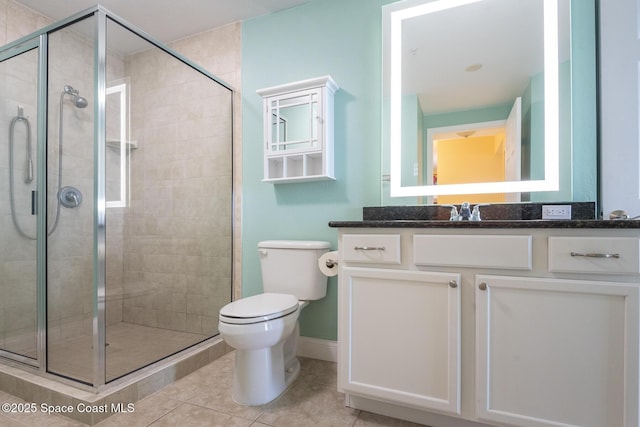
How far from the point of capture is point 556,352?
1062 mm

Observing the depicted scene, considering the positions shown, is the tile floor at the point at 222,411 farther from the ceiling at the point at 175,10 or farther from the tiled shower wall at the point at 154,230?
the ceiling at the point at 175,10

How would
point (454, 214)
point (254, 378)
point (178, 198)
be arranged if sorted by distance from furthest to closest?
point (178, 198) < point (454, 214) < point (254, 378)

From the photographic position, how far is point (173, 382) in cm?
170

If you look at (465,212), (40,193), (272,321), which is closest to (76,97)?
(40,193)

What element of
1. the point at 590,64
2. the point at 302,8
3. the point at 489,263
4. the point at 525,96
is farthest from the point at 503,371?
the point at 302,8

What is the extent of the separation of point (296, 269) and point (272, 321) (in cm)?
46

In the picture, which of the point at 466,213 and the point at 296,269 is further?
the point at 296,269

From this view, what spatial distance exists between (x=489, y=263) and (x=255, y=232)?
1.54 m

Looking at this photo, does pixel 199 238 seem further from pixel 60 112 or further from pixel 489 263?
pixel 489 263

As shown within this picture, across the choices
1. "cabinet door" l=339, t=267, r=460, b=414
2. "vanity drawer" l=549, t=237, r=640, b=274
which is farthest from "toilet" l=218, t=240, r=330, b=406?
"vanity drawer" l=549, t=237, r=640, b=274

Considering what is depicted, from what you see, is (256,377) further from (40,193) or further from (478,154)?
(478,154)

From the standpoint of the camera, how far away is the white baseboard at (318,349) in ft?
6.49

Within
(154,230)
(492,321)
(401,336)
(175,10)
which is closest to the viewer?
(492,321)

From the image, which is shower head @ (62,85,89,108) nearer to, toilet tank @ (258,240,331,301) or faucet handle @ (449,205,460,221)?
toilet tank @ (258,240,331,301)
